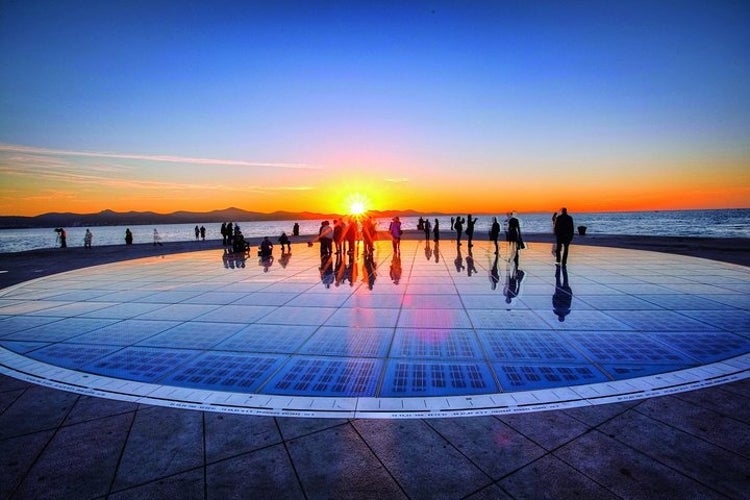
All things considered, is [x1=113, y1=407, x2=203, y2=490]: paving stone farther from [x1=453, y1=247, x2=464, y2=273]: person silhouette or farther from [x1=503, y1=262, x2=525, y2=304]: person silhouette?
[x1=453, y1=247, x2=464, y2=273]: person silhouette

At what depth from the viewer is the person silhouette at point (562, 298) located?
823cm

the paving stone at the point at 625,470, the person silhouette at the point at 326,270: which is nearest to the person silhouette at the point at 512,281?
the person silhouette at the point at 326,270

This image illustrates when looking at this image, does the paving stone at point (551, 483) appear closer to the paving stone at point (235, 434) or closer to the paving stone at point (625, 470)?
the paving stone at point (625, 470)

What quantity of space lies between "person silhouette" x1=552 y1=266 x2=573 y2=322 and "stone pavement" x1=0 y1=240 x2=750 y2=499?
366 centimetres

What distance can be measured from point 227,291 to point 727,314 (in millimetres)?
12263

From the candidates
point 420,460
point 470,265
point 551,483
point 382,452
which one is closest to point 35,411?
point 382,452

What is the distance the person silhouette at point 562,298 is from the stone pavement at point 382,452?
3.66m

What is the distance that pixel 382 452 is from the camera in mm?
3525


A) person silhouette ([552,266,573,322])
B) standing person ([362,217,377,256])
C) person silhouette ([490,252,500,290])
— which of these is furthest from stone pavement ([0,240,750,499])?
standing person ([362,217,377,256])

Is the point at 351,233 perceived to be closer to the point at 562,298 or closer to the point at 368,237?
the point at 368,237

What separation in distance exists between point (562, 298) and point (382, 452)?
7.60 meters

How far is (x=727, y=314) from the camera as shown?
7652 millimetres

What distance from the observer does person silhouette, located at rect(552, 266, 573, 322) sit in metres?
8.23

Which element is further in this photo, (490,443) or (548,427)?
(548,427)
